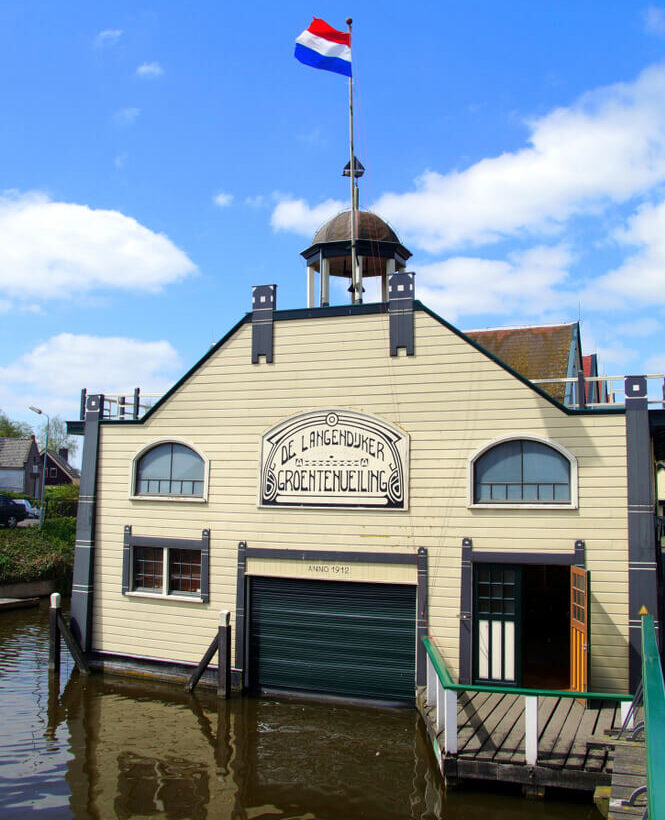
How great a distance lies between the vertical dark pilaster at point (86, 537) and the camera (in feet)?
54.1

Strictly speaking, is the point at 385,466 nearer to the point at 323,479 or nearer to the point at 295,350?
the point at 323,479

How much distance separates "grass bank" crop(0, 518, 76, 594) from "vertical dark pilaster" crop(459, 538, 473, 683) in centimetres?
2185

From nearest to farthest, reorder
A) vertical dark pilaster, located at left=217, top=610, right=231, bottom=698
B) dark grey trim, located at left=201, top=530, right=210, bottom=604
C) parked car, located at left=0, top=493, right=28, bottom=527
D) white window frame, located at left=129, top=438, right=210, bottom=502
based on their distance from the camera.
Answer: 1. vertical dark pilaster, located at left=217, top=610, right=231, bottom=698
2. dark grey trim, located at left=201, top=530, right=210, bottom=604
3. white window frame, located at left=129, top=438, right=210, bottom=502
4. parked car, located at left=0, top=493, right=28, bottom=527

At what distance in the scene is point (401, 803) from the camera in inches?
393

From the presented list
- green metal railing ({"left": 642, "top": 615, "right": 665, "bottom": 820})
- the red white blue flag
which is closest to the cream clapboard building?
the red white blue flag

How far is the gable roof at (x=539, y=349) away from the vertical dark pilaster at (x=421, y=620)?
7.39 metres

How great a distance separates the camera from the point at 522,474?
44.0 feet

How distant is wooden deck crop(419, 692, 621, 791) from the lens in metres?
9.71

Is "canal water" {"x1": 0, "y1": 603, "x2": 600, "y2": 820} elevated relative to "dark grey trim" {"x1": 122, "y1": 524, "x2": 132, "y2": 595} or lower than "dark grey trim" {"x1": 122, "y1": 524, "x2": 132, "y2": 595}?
lower

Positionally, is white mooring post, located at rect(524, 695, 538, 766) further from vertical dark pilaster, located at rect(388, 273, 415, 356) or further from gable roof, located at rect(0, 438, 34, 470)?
gable roof, located at rect(0, 438, 34, 470)

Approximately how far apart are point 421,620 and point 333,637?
1970 mm

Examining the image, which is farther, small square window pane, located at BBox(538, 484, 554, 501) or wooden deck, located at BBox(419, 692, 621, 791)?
small square window pane, located at BBox(538, 484, 554, 501)

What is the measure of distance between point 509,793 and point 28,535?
92.7 ft

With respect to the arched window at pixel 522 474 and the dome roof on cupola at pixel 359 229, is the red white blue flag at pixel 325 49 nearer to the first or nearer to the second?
the dome roof on cupola at pixel 359 229
